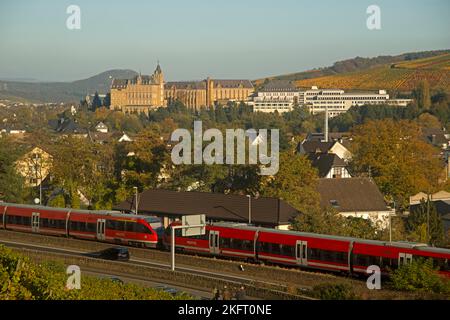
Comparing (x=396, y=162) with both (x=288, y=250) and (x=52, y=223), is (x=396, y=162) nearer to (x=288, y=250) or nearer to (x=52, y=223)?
(x=52, y=223)

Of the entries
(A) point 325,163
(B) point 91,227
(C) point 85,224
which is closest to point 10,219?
(C) point 85,224

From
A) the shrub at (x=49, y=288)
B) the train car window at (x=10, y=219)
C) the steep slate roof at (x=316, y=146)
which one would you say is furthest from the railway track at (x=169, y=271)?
the steep slate roof at (x=316, y=146)

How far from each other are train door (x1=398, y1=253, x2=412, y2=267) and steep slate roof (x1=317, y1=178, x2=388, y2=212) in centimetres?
2195

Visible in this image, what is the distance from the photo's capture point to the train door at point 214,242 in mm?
29344

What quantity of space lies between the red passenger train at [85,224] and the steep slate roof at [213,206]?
601 cm

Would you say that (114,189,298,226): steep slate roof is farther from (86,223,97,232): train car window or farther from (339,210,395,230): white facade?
(339,210,395,230): white facade

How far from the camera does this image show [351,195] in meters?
47.8

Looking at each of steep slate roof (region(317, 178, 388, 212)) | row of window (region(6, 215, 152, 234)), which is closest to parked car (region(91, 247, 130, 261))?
row of window (region(6, 215, 152, 234))

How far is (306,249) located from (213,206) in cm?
1258

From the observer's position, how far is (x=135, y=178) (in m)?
49.8

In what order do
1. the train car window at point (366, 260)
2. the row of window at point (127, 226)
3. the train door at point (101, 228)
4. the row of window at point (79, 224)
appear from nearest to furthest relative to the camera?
the train car window at point (366, 260), the row of window at point (127, 226), the row of window at point (79, 224), the train door at point (101, 228)

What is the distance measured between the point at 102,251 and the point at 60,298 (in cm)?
1334

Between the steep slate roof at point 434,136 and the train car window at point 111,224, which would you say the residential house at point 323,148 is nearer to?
the steep slate roof at point 434,136
